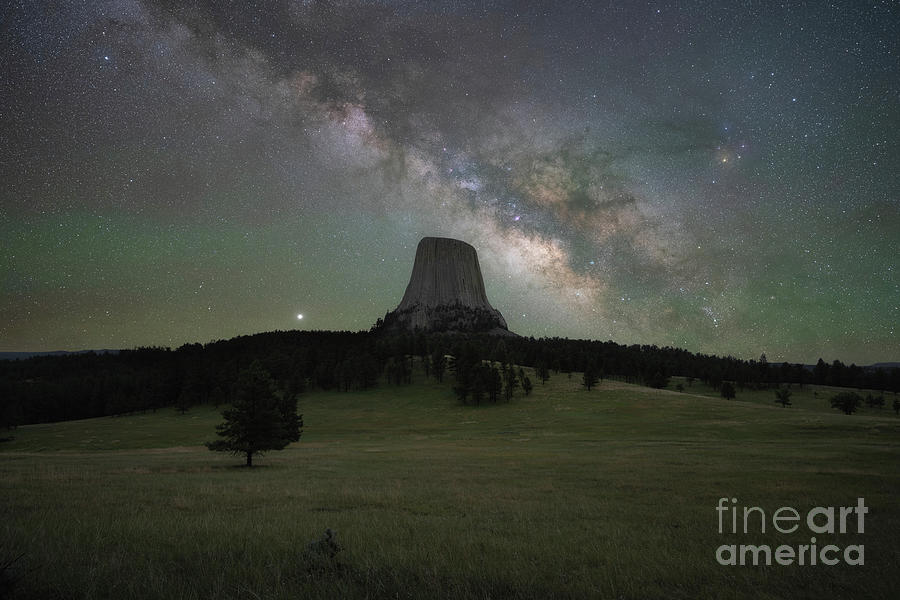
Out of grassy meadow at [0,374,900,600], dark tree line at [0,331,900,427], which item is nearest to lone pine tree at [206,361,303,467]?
grassy meadow at [0,374,900,600]

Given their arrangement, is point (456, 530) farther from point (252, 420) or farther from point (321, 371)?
point (321, 371)

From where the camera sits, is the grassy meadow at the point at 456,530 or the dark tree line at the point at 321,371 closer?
the grassy meadow at the point at 456,530

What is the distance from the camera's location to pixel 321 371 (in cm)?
12444

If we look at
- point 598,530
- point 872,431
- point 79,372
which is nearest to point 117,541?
point 598,530

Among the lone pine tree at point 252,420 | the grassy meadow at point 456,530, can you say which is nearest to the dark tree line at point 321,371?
the lone pine tree at point 252,420

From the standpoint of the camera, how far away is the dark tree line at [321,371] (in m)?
111

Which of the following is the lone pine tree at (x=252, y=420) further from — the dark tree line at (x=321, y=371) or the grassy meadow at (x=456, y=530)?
the dark tree line at (x=321, y=371)

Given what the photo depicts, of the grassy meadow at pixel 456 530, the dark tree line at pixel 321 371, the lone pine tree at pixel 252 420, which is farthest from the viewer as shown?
the dark tree line at pixel 321 371

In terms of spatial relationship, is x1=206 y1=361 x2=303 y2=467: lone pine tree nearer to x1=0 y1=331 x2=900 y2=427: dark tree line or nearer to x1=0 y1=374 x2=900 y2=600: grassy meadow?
x1=0 y1=374 x2=900 y2=600: grassy meadow

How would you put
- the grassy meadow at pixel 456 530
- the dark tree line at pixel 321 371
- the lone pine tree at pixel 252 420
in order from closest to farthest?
the grassy meadow at pixel 456 530 < the lone pine tree at pixel 252 420 < the dark tree line at pixel 321 371

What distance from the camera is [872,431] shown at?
47156mm

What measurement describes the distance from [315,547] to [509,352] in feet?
440

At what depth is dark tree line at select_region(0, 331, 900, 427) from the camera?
11081 centimetres

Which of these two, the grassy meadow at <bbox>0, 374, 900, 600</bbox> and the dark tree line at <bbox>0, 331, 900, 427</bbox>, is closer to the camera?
the grassy meadow at <bbox>0, 374, 900, 600</bbox>
